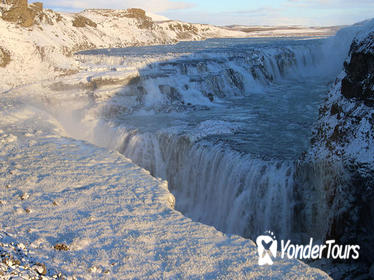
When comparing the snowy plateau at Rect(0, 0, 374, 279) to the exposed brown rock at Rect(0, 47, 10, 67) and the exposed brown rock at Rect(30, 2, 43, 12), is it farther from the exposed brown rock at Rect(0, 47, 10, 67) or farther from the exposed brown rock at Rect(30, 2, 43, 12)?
the exposed brown rock at Rect(30, 2, 43, 12)

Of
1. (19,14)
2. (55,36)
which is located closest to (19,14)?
(19,14)

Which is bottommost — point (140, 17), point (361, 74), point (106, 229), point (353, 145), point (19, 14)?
point (106, 229)

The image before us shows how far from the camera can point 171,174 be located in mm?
11109

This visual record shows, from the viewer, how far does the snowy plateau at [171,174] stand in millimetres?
4477

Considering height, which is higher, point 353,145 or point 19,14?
point 19,14

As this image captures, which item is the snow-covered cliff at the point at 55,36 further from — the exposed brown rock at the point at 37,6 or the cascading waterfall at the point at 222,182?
the cascading waterfall at the point at 222,182

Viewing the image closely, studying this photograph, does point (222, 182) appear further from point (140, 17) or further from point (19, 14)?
point (140, 17)

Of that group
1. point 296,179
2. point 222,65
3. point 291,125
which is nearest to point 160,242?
point 296,179

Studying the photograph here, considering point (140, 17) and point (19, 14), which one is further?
point (140, 17)

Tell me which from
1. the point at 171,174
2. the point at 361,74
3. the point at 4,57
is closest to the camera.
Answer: the point at 361,74

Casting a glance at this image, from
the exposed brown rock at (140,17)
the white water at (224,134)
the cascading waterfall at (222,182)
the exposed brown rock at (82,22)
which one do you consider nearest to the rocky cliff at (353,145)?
the white water at (224,134)

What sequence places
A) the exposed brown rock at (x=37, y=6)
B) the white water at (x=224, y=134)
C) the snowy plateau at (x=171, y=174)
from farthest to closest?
the exposed brown rock at (x=37, y=6) < the white water at (x=224, y=134) < the snowy plateau at (x=171, y=174)

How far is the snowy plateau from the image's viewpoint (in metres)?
4.48

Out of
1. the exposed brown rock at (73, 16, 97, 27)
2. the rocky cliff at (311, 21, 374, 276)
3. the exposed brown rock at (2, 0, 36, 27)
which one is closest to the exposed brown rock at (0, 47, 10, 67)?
the exposed brown rock at (2, 0, 36, 27)
